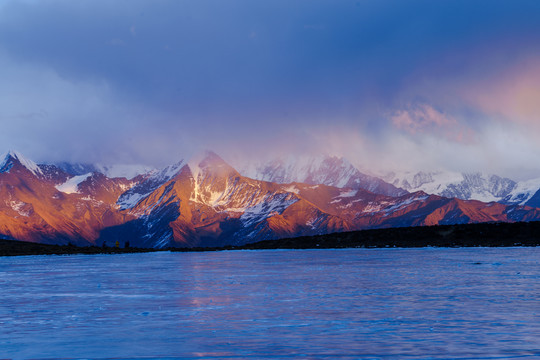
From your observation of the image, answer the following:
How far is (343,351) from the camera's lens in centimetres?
1823

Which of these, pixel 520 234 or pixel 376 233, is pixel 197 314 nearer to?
pixel 520 234

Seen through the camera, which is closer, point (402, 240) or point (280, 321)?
point (280, 321)

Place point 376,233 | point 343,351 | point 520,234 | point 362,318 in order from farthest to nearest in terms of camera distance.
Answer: point 376,233 → point 520,234 → point 362,318 → point 343,351

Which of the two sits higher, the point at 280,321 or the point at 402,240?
the point at 402,240

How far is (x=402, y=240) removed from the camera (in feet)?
597

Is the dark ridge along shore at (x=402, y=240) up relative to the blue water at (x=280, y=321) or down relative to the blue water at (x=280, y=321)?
up

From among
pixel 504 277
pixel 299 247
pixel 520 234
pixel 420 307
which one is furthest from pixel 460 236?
pixel 420 307

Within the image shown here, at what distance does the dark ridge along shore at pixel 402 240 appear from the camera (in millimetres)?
149875

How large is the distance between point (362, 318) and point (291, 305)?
5518 millimetres

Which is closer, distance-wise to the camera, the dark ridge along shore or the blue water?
the blue water

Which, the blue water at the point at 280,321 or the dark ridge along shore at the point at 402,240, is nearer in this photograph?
the blue water at the point at 280,321

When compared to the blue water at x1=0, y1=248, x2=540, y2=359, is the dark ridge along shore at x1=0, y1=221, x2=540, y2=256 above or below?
above

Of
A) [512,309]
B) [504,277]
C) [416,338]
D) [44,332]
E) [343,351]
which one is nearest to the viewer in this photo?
[343,351]

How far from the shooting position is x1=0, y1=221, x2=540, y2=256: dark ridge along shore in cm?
14988
